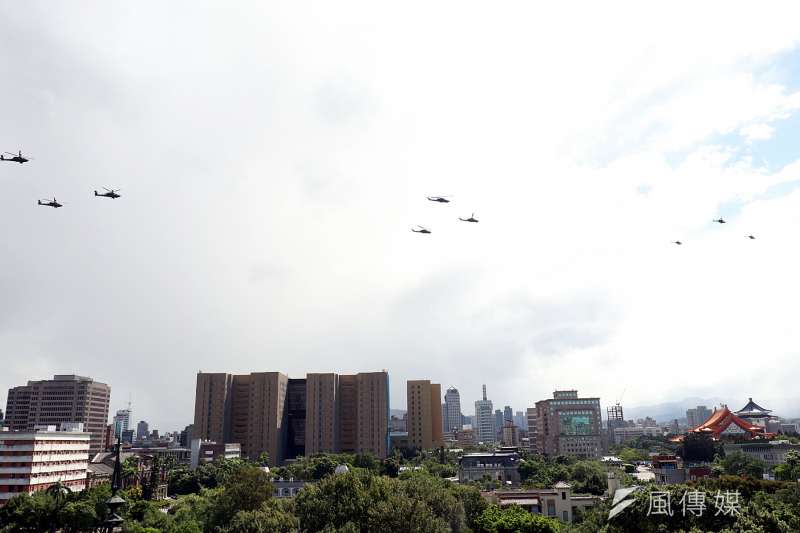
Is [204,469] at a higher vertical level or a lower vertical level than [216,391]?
lower

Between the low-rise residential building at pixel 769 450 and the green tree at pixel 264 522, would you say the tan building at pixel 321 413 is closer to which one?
the low-rise residential building at pixel 769 450

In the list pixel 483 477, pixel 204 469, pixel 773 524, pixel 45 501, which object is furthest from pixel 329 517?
pixel 204 469

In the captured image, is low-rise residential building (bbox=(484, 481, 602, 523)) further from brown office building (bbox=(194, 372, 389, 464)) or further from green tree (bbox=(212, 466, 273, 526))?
brown office building (bbox=(194, 372, 389, 464))

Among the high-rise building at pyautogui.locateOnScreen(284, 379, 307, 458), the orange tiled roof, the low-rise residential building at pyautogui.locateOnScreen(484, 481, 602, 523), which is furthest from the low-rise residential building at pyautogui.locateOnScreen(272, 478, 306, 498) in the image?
the orange tiled roof

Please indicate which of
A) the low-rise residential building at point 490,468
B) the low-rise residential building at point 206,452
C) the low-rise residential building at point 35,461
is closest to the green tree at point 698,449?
the low-rise residential building at point 490,468

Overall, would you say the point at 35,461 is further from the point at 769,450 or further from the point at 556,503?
the point at 769,450

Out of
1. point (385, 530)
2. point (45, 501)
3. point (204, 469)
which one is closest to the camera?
point (385, 530)

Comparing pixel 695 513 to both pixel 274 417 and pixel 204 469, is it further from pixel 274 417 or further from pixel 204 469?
pixel 274 417
